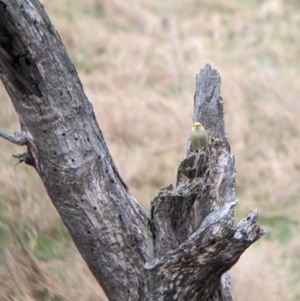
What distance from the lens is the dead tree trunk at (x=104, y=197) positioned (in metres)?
1.95

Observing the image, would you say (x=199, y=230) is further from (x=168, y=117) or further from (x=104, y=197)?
(x=168, y=117)

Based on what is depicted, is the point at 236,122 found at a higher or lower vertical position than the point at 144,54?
lower

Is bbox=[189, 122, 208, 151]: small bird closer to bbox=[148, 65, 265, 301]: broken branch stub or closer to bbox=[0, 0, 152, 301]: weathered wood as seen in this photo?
bbox=[148, 65, 265, 301]: broken branch stub

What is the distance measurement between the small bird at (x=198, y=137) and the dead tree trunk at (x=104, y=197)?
90 millimetres

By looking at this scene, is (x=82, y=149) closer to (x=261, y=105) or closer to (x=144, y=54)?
(x=261, y=105)

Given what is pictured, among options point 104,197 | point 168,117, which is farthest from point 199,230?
point 168,117

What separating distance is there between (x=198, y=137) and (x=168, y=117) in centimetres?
486

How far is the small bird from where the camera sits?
239 cm

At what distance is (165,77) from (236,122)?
1.35 metres

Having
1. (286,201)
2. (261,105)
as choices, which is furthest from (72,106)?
(261,105)

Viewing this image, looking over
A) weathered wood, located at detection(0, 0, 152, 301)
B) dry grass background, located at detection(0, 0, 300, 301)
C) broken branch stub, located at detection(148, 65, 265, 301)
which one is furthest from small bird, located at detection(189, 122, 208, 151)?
dry grass background, located at detection(0, 0, 300, 301)

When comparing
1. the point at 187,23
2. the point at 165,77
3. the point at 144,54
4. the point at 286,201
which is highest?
the point at 187,23

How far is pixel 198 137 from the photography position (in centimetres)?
241

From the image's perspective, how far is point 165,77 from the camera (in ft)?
27.0
